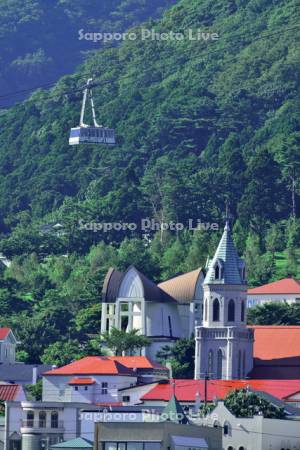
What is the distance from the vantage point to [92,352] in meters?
138

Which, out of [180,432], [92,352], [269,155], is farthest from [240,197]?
[180,432]

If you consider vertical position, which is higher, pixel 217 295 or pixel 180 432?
pixel 217 295

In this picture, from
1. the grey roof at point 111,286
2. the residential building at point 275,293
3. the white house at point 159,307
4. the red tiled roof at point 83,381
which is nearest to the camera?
the red tiled roof at point 83,381

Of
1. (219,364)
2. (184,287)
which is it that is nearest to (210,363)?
(219,364)

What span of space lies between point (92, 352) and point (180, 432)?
4863 cm

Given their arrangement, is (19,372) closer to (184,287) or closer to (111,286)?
(111,286)

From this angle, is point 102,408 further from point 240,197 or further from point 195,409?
point 240,197

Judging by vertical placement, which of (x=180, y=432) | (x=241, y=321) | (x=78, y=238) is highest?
(x=78, y=238)

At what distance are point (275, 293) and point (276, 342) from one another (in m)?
22.2

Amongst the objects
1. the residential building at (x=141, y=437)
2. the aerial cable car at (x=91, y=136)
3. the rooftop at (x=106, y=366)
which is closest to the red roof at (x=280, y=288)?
the aerial cable car at (x=91, y=136)

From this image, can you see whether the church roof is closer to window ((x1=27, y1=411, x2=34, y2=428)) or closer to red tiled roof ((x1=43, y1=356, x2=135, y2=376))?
red tiled roof ((x1=43, y1=356, x2=135, y2=376))

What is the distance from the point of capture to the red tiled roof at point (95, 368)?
409ft

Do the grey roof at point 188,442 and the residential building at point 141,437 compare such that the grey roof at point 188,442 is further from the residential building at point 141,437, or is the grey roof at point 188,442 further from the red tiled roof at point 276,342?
the red tiled roof at point 276,342

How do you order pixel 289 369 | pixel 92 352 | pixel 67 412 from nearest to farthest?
1. pixel 67 412
2. pixel 289 369
3. pixel 92 352
